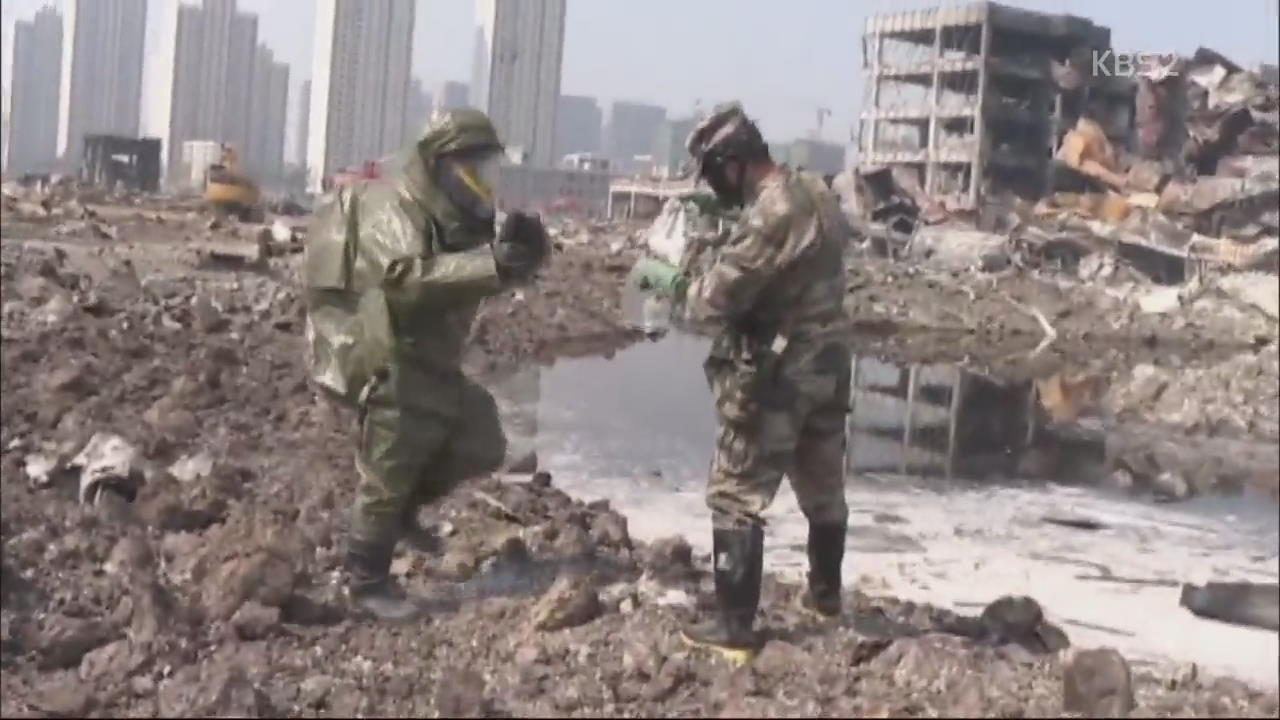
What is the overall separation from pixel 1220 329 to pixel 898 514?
1232 centimetres

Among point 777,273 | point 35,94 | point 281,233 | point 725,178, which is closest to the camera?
point 777,273

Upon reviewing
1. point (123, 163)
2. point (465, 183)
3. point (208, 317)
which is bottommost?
point (208, 317)

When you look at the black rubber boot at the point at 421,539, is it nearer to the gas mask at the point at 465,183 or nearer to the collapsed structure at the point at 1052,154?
the gas mask at the point at 465,183

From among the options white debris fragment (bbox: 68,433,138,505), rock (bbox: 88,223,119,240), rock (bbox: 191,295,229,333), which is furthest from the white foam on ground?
rock (bbox: 88,223,119,240)

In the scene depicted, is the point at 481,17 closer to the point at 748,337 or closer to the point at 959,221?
the point at 748,337

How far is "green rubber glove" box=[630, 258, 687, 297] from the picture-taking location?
13.9 feet

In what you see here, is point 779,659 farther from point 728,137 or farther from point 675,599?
point 728,137

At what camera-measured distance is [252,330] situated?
33.4 ft

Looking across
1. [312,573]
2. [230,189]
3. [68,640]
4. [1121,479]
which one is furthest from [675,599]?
[230,189]

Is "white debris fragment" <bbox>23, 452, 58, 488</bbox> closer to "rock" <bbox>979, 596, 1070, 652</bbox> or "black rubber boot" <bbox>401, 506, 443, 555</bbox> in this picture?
"black rubber boot" <bbox>401, 506, 443, 555</bbox>

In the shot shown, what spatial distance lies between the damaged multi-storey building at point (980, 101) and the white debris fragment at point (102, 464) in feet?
81.8

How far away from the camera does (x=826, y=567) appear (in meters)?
4.30

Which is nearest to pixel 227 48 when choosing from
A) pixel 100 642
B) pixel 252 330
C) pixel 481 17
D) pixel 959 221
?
pixel 252 330

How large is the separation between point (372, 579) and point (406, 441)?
43 cm
